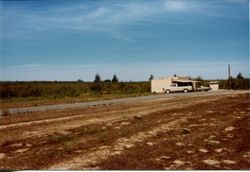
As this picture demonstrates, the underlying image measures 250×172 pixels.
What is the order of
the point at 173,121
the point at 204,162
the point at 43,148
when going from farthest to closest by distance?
the point at 173,121 < the point at 43,148 < the point at 204,162

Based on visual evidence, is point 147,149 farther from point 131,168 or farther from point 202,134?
point 202,134

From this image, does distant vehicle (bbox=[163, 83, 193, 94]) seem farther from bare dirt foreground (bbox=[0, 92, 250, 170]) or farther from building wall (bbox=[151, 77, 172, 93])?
bare dirt foreground (bbox=[0, 92, 250, 170])

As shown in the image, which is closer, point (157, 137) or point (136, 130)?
point (157, 137)

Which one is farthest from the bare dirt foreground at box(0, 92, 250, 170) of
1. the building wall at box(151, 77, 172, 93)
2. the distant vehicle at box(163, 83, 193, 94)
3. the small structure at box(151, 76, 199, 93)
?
the building wall at box(151, 77, 172, 93)

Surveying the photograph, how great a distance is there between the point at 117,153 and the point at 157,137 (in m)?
2.37

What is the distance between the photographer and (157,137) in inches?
427

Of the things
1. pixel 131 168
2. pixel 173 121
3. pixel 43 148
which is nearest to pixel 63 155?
pixel 43 148

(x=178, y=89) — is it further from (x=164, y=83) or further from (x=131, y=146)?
(x=131, y=146)

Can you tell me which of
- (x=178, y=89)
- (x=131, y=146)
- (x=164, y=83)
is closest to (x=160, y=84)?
(x=164, y=83)

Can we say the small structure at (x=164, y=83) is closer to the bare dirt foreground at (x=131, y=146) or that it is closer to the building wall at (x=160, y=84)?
the building wall at (x=160, y=84)

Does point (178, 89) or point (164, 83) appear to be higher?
point (164, 83)

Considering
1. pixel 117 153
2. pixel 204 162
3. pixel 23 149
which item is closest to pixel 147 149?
pixel 117 153

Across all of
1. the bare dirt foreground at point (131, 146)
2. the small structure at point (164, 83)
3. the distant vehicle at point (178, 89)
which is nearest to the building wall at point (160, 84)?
the small structure at point (164, 83)

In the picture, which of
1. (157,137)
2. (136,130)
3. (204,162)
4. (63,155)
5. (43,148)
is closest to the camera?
(204,162)
